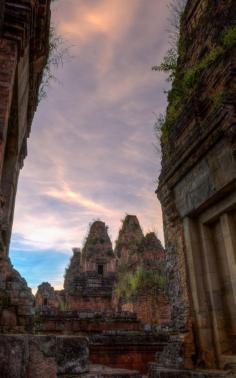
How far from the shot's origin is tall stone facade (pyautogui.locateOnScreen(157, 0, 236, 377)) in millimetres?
4656

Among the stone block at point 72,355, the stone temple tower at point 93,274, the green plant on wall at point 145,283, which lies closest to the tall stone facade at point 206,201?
the stone block at point 72,355

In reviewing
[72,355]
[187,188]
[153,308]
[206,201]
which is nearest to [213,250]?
[206,201]

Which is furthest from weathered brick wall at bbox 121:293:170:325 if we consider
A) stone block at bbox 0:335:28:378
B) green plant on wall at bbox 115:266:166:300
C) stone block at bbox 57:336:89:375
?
stone block at bbox 0:335:28:378

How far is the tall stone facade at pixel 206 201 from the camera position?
466 cm

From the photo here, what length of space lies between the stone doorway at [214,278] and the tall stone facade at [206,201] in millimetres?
13

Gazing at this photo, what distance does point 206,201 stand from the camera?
505 cm

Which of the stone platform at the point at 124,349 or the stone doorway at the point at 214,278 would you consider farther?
the stone platform at the point at 124,349

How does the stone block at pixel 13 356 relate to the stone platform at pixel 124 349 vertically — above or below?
above

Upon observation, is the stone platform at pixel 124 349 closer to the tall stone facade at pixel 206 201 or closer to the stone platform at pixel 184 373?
the stone platform at pixel 184 373

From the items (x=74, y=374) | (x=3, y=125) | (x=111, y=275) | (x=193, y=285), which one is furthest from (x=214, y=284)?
(x=111, y=275)

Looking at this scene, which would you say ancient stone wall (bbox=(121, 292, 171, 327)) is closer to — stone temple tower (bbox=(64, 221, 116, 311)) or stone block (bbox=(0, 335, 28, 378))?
stone temple tower (bbox=(64, 221, 116, 311))

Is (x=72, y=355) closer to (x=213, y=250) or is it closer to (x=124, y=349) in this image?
(x=213, y=250)

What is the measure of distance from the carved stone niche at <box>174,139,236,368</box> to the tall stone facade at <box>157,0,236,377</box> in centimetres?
1

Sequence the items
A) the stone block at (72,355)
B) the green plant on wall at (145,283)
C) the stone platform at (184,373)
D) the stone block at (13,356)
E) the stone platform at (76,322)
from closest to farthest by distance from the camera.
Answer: the stone block at (13,356) → the stone block at (72,355) → the stone platform at (184,373) → the stone platform at (76,322) → the green plant on wall at (145,283)
